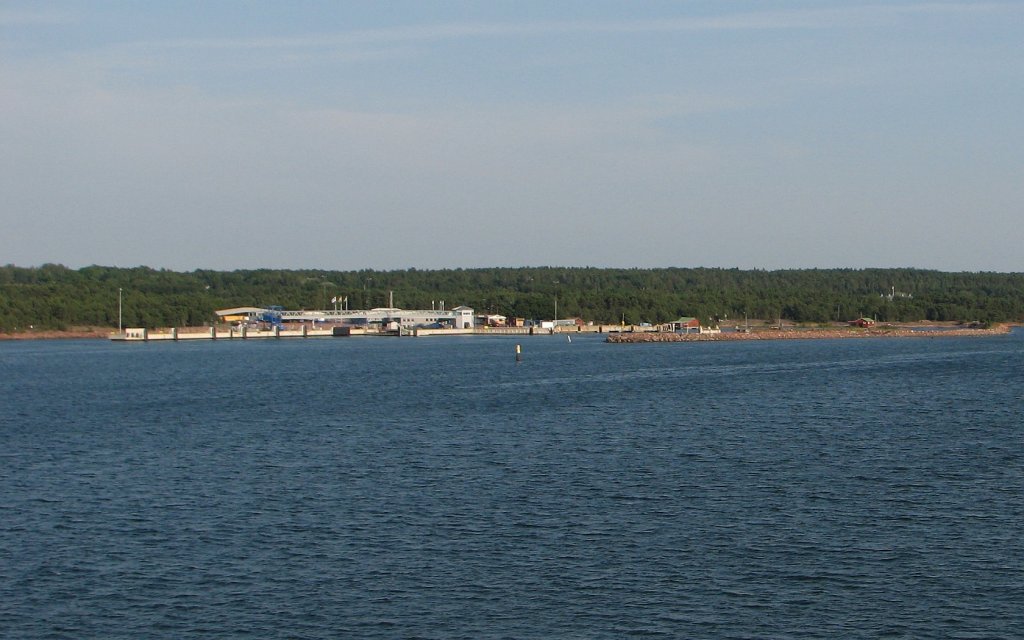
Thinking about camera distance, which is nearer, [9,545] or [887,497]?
[9,545]

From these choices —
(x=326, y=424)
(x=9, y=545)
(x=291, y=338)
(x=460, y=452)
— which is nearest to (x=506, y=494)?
(x=460, y=452)

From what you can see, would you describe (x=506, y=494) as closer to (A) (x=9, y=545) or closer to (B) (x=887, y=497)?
(B) (x=887, y=497)

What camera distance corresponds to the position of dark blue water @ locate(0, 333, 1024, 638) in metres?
20.7

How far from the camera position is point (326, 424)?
4847 centimetres

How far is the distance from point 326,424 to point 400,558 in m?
24.7

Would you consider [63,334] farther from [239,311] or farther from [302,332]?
[302,332]

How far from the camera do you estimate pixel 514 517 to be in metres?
28.2

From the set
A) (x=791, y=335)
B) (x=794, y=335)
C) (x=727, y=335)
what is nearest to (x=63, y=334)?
(x=727, y=335)

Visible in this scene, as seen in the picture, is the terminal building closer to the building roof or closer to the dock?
the building roof

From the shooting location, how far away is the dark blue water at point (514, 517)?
20.7 metres

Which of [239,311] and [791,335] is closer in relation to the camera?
[791,335]

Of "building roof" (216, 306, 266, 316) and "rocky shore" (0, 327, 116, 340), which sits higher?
"building roof" (216, 306, 266, 316)

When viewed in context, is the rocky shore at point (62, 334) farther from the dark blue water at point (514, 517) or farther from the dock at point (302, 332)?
the dark blue water at point (514, 517)

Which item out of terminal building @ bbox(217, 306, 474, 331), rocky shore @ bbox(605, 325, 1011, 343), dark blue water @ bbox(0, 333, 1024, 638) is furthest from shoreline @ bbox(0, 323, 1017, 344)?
dark blue water @ bbox(0, 333, 1024, 638)
